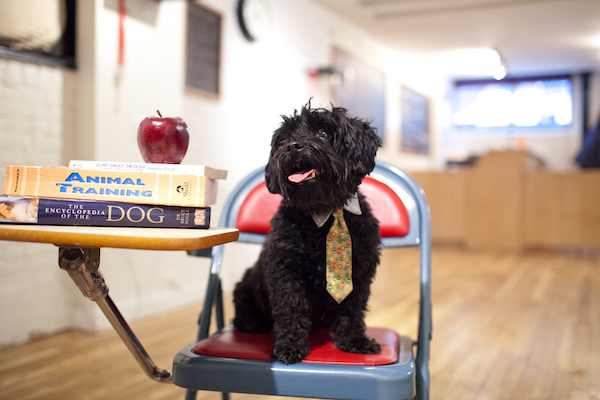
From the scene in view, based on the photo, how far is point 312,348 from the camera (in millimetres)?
1047

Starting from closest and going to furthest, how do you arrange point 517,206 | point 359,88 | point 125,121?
point 125,121 < point 517,206 < point 359,88

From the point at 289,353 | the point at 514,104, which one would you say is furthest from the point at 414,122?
the point at 289,353

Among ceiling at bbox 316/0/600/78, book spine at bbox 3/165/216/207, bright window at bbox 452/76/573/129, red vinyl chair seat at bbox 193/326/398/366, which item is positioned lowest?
red vinyl chair seat at bbox 193/326/398/366

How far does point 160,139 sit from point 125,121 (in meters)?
2.05

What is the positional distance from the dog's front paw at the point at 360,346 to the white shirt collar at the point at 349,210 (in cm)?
26

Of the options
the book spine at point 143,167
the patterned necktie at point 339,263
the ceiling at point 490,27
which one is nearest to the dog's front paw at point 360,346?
the patterned necktie at point 339,263

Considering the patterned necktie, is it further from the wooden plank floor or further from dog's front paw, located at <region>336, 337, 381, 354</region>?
the wooden plank floor

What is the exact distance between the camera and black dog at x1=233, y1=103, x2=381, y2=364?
0.94 metres

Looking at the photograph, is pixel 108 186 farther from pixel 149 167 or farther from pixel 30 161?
pixel 30 161

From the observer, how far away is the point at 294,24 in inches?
184

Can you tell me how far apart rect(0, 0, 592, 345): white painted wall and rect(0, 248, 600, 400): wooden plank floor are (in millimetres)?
177

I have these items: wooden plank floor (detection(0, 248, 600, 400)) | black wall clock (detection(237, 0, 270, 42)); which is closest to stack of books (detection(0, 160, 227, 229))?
wooden plank floor (detection(0, 248, 600, 400))

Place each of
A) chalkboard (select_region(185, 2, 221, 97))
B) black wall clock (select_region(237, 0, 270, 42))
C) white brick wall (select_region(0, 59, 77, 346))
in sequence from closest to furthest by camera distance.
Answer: white brick wall (select_region(0, 59, 77, 346))
chalkboard (select_region(185, 2, 221, 97))
black wall clock (select_region(237, 0, 270, 42))

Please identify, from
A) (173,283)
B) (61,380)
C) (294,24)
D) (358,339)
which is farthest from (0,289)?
(294,24)
